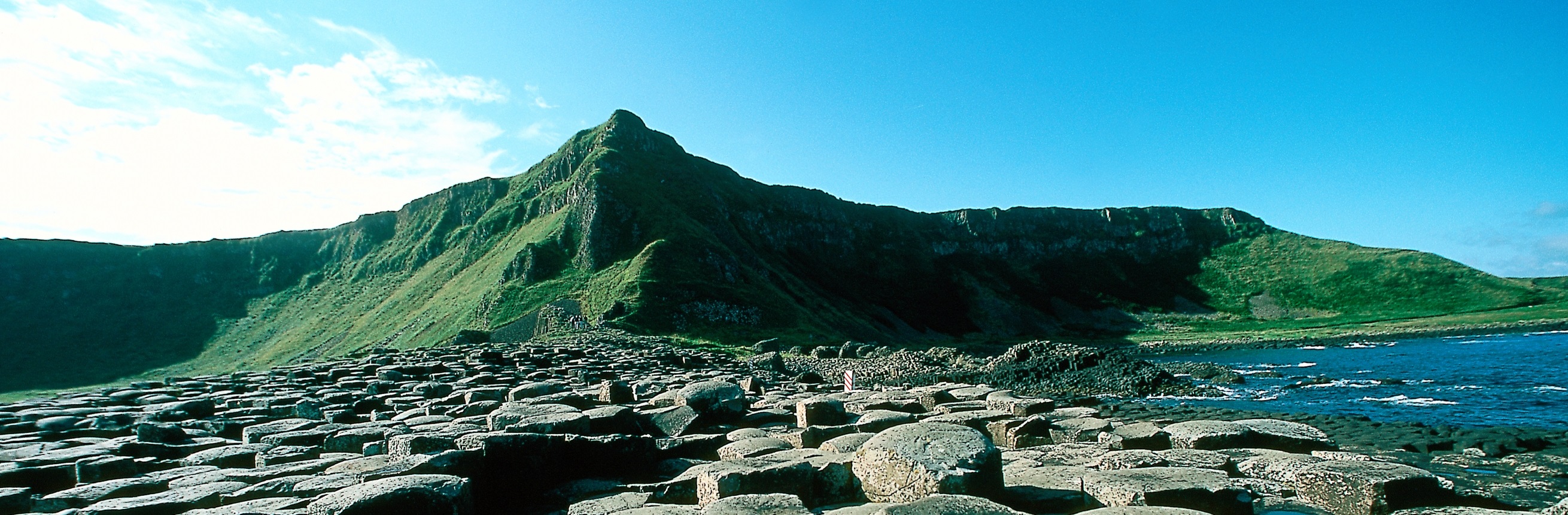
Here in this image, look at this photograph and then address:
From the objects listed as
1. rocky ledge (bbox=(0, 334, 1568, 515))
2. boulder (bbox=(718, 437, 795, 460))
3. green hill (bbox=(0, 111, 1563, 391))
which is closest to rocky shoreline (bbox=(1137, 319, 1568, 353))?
green hill (bbox=(0, 111, 1563, 391))

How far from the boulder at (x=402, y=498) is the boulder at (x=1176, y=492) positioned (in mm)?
6353

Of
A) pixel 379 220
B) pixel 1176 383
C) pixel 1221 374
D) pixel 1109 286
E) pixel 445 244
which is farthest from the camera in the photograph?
pixel 1109 286

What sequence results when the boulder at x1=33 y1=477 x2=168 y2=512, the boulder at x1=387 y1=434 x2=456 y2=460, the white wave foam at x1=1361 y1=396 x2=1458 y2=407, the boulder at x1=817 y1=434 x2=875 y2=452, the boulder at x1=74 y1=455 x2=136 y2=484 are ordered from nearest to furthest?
the boulder at x1=33 y1=477 x2=168 y2=512, the boulder at x1=387 y1=434 x2=456 y2=460, the boulder at x1=74 y1=455 x2=136 y2=484, the boulder at x1=817 y1=434 x2=875 y2=452, the white wave foam at x1=1361 y1=396 x2=1458 y2=407

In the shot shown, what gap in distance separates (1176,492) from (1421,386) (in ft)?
116

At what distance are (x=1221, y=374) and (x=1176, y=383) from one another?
676cm

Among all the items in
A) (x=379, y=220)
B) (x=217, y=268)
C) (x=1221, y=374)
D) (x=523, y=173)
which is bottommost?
(x=1221, y=374)

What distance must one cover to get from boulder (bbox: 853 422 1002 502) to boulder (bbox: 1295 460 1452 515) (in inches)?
162

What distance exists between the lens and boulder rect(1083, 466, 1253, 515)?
7082mm

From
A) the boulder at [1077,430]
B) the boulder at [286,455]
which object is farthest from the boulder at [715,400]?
the boulder at [1077,430]

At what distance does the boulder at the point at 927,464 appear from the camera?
7.18 m

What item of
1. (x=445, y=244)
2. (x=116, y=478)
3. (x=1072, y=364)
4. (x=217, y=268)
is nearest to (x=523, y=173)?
(x=445, y=244)

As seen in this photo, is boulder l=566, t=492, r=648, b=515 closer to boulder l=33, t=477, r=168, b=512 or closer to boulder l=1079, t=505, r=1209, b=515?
boulder l=1079, t=505, r=1209, b=515

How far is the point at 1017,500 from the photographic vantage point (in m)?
7.54

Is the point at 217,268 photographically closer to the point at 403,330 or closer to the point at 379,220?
the point at 379,220
